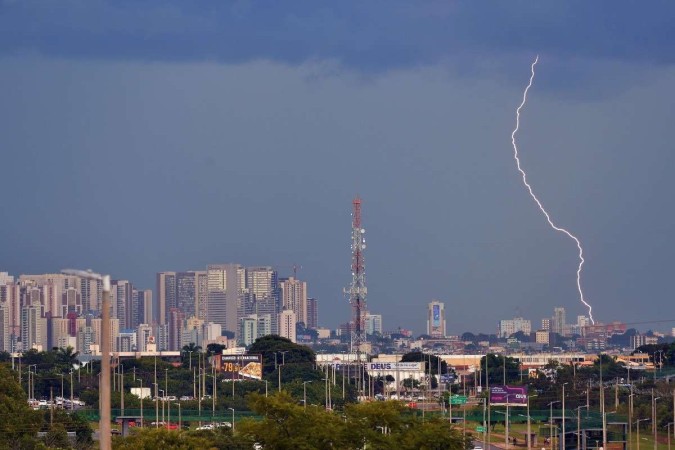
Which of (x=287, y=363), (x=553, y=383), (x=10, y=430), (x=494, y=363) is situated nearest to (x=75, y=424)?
(x=10, y=430)

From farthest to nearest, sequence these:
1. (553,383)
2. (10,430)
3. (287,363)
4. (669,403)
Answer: (287,363) < (553,383) < (669,403) < (10,430)

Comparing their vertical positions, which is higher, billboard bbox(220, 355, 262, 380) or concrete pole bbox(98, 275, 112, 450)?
concrete pole bbox(98, 275, 112, 450)

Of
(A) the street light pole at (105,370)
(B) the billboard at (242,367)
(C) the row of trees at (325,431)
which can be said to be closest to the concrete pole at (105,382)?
(A) the street light pole at (105,370)

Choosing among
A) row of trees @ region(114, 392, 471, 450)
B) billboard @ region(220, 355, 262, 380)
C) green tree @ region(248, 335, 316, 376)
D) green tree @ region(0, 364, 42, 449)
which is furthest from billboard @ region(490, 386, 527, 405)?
green tree @ region(248, 335, 316, 376)

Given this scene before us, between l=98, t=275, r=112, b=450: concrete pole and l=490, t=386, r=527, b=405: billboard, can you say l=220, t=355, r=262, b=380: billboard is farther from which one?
l=98, t=275, r=112, b=450: concrete pole

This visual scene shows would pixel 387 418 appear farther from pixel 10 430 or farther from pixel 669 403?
pixel 669 403

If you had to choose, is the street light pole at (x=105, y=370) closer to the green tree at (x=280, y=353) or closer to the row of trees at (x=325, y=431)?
the row of trees at (x=325, y=431)

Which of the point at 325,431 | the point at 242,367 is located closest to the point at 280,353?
the point at 242,367

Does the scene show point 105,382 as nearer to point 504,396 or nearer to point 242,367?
point 504,396
